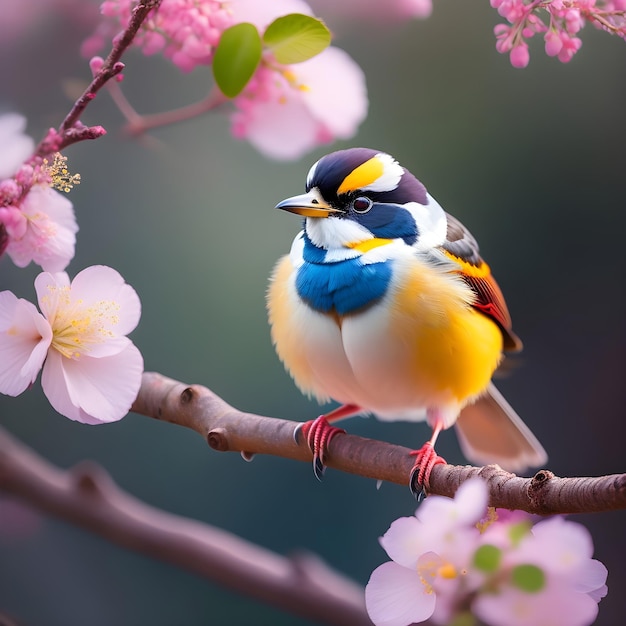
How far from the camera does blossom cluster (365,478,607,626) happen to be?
0.34 m

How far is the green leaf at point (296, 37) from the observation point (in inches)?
17.2

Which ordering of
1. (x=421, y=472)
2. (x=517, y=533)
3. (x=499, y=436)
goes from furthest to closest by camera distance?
(x=499, y=436) → (x=421, y=472) → (x=517, y=533)

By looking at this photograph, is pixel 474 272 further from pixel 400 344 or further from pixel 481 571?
pixel 481 571

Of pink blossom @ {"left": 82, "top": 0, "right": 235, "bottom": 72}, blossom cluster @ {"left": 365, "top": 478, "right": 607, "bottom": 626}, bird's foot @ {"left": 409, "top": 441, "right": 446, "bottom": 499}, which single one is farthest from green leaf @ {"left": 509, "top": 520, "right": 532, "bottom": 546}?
pink blossom @ {"left": 82, "top": 0, "right": 235, "bottom": 72}

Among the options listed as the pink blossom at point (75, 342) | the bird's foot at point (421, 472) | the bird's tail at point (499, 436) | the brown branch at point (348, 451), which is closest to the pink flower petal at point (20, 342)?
the pink blossom at point (75, 342)

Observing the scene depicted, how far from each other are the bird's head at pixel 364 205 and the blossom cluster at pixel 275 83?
0.23ft

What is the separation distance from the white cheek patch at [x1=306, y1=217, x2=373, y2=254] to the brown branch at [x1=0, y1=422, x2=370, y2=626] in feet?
0.94

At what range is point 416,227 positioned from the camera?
1.58 feet

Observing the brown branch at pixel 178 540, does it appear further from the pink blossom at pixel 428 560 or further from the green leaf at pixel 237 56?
the green leaf at pixel 237 56

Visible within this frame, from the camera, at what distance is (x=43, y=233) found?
0.42 m

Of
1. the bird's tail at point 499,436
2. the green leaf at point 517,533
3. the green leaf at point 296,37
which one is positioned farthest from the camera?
the bird's tail at point 499,436

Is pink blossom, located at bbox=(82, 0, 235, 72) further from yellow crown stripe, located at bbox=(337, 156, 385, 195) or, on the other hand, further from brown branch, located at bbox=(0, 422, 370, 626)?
brown branch, located at bbox=(0, 422, 370, 626)

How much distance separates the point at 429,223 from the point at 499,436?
18 centimetres

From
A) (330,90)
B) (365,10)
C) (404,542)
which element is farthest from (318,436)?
(365,10)
